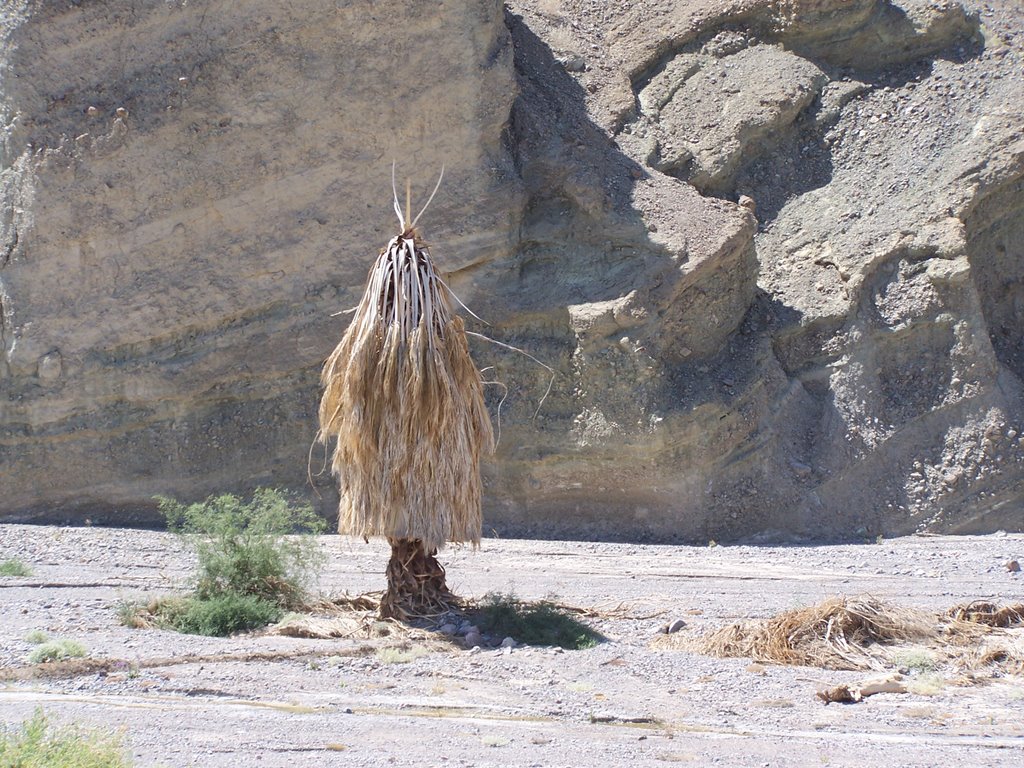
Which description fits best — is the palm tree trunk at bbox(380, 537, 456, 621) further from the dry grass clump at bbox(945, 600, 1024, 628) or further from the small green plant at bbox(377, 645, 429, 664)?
the dry grass clump at bbox(945, 600, 1024, 628)

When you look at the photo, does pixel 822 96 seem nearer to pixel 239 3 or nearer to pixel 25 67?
pixel 239 3

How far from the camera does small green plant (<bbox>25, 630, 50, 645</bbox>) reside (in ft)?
25.8

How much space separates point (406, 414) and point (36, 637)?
2809mm

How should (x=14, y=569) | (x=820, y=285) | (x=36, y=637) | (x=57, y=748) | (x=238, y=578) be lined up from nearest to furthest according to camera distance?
1. (x=57, y=748)
2. (x=36, y=637)
3. (x=238, y=578)
4. (x=14, y=569)
5. (x=820, y=285)

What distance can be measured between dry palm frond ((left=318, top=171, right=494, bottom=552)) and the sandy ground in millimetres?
855

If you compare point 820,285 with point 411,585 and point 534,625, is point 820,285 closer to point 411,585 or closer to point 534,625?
point 534,625

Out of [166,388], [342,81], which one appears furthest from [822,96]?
[166,388]

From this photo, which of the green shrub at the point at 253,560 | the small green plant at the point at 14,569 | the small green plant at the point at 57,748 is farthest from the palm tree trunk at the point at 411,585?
the small green plant at the point at 14,569

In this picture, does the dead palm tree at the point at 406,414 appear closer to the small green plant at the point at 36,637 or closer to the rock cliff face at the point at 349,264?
the small green plant at the point at 36,637

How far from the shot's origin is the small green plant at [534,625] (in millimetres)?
8297

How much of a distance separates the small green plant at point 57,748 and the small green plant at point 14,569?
5527 millimetres

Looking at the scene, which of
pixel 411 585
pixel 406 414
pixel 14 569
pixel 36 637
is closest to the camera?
pixel 36 637

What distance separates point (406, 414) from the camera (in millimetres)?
8320

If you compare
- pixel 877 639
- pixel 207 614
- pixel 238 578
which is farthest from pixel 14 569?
pixel 877 639
